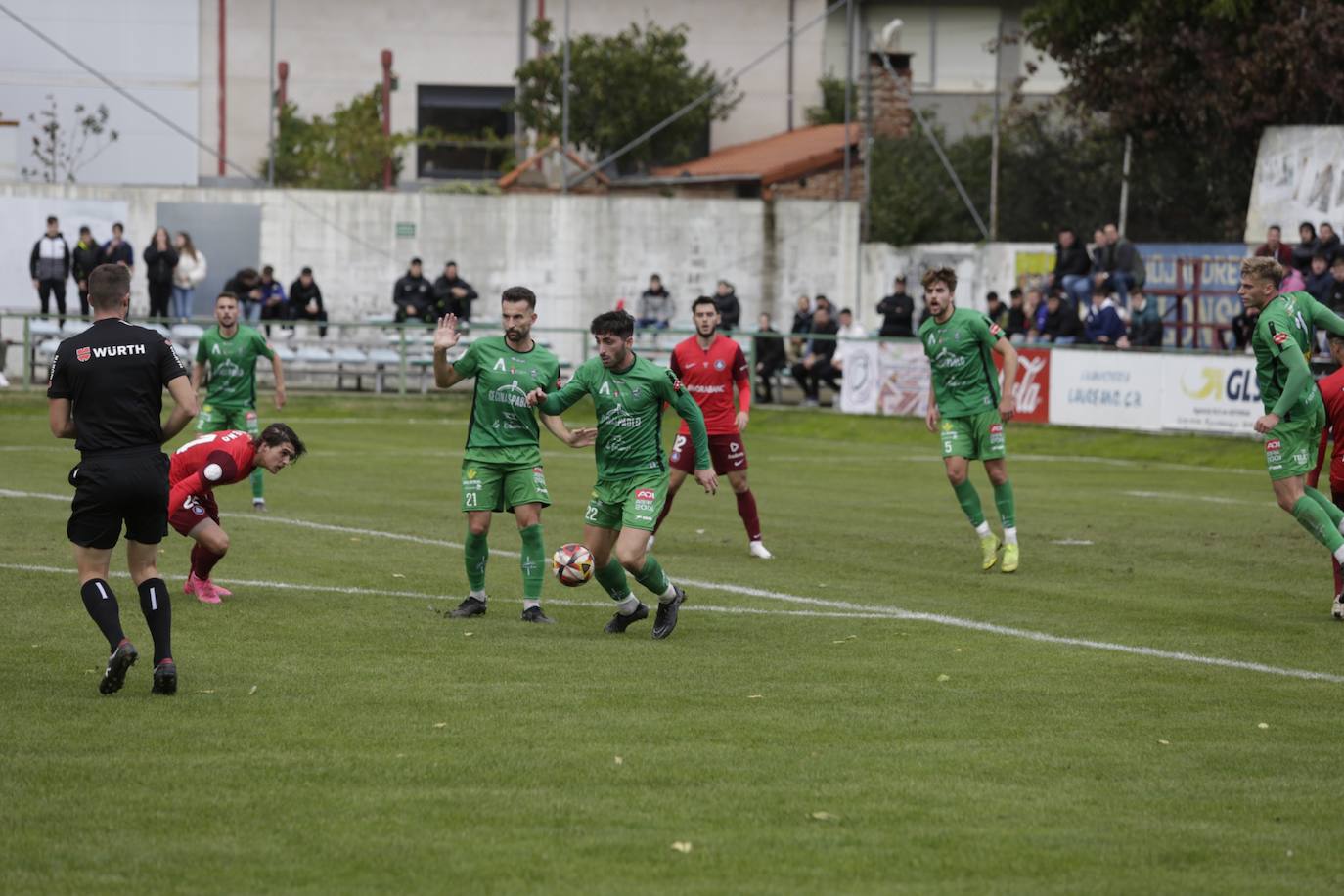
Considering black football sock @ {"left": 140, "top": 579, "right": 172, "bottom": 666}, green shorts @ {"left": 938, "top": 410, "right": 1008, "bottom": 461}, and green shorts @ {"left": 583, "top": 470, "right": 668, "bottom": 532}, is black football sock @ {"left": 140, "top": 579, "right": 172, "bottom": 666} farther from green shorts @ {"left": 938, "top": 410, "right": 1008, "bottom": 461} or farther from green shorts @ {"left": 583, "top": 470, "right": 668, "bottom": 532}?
green shorts @ {"left": 938, "top": 410, "right": 1008, "bottom": 461}

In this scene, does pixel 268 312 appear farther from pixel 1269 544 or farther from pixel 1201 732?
pixel 1201 732

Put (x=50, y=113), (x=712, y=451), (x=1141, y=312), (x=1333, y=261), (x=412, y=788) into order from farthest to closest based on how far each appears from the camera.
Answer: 1. (x=50, y=113)
2. (x=1141, y=312)
3. (x=1333, y=261)
4. (x=712, y=451)
5. (x=412, y=788)

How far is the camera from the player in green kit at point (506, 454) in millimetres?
12336

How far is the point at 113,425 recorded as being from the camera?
909 centimetres

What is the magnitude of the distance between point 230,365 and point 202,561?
22.1 ft

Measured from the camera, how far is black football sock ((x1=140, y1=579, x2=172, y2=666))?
9.30 m

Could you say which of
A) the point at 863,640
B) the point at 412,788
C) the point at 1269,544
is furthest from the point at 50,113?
the point at 412,788

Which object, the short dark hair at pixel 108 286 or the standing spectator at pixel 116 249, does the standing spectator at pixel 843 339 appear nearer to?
the standing spectator at pixel 116 249

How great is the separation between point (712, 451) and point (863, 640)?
5.28m

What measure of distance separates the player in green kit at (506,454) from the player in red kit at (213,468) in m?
1.16

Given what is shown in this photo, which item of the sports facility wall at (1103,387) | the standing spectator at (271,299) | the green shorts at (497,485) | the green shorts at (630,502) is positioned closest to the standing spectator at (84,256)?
the standing spectator at (271,299)

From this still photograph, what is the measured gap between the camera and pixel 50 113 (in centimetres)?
4200

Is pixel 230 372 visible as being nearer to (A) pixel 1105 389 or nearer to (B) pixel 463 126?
(A) pixel 1105 389

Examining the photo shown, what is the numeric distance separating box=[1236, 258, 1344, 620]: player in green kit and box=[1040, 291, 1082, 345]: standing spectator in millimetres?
18092
